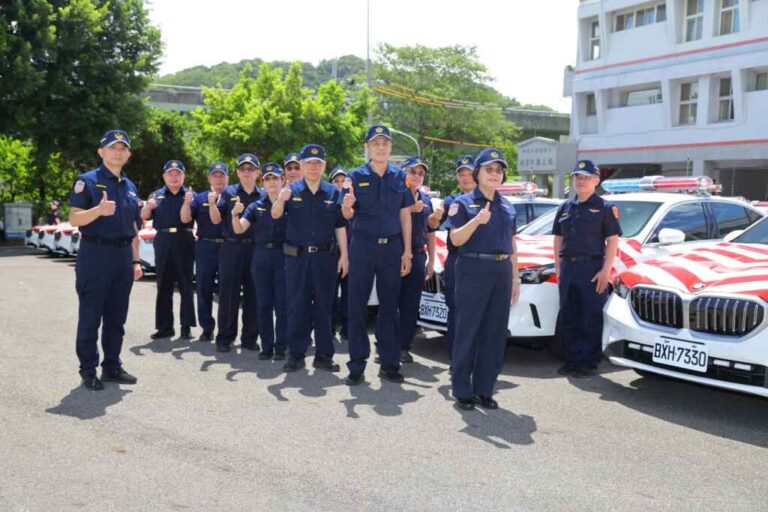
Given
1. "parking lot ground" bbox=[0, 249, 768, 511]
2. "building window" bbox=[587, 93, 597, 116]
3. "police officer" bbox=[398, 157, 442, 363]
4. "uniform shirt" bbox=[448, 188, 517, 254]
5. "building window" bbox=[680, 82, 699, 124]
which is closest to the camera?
"parking lot ground" bbox=[0, 249, 768, 511]

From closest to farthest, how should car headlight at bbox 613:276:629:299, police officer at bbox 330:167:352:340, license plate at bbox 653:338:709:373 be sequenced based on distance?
1. license plate at bbox 653:338:709:373
2. car headlight at bbox 613:276:629:299
3. police officer at bbox 330:167:352:340

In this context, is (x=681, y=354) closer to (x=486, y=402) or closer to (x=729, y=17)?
(x=486, y=402)

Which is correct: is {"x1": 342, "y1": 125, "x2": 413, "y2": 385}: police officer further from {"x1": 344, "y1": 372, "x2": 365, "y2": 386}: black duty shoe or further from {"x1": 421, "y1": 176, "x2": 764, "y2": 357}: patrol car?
{"x1": 421, "y1": 176, "x2": 764, "y2": 357}: patrol car

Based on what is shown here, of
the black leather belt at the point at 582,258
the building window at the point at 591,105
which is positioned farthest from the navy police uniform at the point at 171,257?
the building window at the point at 591,105

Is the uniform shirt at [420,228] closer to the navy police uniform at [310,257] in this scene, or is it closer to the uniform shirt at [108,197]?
the navy police uniform at [310,257]

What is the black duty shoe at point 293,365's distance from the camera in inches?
272

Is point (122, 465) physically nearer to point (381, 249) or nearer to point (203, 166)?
point (381, 249)

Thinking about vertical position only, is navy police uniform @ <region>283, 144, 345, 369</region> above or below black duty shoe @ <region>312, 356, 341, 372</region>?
above

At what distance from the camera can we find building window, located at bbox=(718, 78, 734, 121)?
28688mm

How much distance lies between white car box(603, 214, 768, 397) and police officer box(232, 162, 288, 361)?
299cm

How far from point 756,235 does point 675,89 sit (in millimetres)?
25771

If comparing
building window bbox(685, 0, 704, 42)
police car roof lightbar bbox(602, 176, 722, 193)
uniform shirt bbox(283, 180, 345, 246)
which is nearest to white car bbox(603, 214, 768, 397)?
police car roof lightbar bbox(602, 176, 722, 193)

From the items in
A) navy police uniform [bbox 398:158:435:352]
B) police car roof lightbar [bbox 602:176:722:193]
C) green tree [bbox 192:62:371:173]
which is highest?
green tree [bbox 192:62:371:173]

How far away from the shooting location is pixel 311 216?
6895mm
